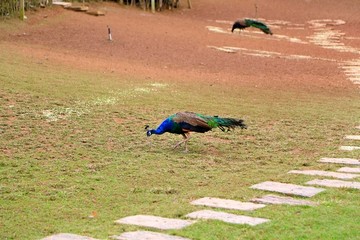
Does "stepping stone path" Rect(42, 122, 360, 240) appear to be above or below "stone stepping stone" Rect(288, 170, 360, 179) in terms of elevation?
above

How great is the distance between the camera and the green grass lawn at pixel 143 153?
7.59 metres

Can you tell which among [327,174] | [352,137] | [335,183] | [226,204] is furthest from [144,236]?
[352,137]

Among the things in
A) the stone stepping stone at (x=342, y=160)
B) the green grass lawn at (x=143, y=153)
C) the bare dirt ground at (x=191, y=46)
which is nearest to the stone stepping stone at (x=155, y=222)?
the green grass lawn at (x=143, y=153)

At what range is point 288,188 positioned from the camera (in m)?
8.83

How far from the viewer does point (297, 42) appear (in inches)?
1133

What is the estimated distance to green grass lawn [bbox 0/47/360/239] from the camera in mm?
7590

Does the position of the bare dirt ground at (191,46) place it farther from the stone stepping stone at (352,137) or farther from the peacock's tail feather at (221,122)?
the peacock's tail feather at (221,122)

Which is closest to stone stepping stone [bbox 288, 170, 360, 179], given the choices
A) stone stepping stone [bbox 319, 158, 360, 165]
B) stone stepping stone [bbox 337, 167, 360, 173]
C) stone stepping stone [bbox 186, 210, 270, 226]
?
stone stepping stone [bbox 337, 167, 360, 173]

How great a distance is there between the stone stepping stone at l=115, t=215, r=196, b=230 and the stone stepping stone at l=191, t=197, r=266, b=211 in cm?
73

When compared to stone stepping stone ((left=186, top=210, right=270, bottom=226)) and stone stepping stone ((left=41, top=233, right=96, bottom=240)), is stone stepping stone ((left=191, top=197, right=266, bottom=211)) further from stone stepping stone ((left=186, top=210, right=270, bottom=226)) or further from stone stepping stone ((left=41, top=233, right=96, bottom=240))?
stone stepping stone ((left=41, top=233, right=96, bottom=240))

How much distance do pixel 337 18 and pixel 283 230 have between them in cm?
3190

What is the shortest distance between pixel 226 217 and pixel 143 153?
383 centimetres

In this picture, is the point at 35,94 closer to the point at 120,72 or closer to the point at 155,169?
the point at 120,72

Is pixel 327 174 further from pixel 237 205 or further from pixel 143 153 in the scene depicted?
pixel 143 153
